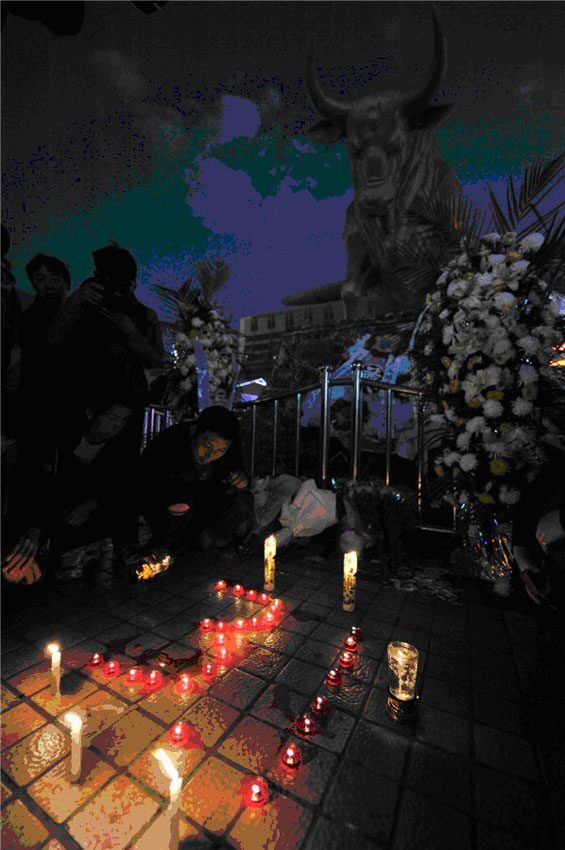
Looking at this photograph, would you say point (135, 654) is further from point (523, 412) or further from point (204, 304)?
point (204, 304)

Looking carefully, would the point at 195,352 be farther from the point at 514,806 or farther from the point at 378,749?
the point at 514,806

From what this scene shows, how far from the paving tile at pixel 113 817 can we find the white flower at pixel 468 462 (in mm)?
3656

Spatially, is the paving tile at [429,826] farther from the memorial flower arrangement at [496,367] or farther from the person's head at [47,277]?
the person's head at [47,277]

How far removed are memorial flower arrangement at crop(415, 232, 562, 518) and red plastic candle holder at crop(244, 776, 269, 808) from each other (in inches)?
129

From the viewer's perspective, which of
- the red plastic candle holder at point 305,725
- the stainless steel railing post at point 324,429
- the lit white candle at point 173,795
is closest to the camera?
the lit white candle at point 173,795

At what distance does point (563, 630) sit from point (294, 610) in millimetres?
2204

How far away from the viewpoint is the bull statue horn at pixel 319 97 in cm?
1241

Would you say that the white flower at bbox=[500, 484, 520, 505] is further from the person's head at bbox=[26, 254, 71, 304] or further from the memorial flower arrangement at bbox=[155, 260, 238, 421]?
the memorial flower arrangement at bbox=[155, 260, 238, 421]

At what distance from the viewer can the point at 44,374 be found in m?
3.56

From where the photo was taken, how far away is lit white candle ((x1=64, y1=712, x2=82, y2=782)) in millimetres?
1615

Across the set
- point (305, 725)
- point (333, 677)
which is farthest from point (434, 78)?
point (305, 725)

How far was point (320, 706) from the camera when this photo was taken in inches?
82.7

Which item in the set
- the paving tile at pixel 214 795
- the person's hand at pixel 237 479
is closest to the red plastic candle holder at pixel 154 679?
the paving tile at pixel 214 795

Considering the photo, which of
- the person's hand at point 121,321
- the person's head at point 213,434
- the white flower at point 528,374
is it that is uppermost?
the person's hand at point 121,321
